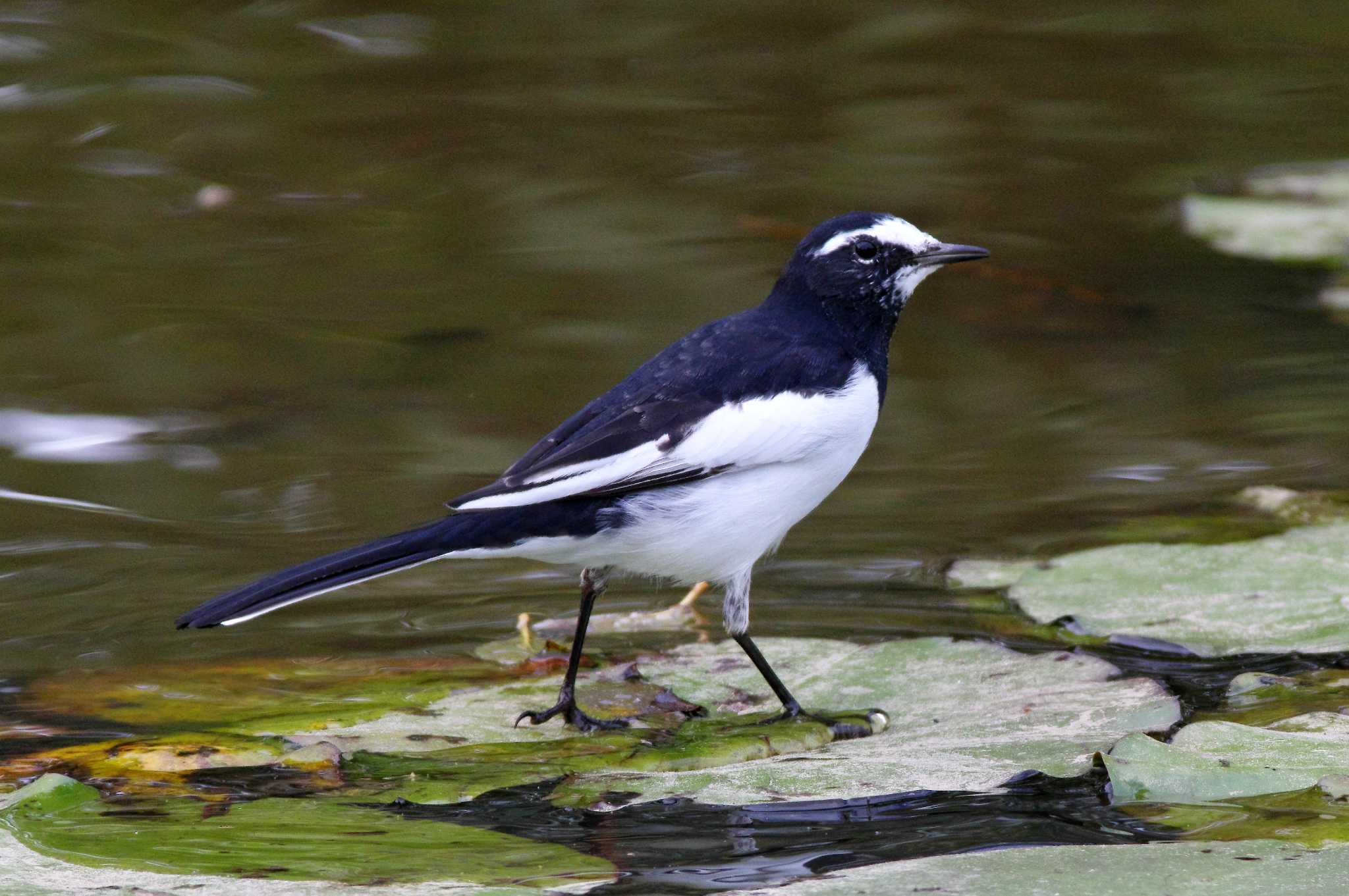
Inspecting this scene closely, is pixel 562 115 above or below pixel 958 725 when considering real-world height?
above

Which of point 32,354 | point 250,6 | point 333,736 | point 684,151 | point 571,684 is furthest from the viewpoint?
point 250,6

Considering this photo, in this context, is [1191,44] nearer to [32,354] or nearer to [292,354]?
[292,354]

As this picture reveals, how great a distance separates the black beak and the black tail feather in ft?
5.95

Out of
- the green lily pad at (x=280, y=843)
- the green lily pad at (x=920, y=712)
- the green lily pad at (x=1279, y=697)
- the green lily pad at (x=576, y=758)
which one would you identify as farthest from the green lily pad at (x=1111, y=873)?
the green lily pad at (x=1279, y=697)

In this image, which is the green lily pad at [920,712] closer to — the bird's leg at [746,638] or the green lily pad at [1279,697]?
the bird's leg at [746,638]

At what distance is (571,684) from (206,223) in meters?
6.38

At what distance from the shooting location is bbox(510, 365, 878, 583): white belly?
4.75 m

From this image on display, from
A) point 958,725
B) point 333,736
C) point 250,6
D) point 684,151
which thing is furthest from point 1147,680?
point 250,6

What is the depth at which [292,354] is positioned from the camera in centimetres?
878

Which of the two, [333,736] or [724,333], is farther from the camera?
[724,333]

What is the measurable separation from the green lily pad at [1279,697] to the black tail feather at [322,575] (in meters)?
2.17

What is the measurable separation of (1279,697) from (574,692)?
2.01 meters

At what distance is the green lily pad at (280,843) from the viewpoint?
3.51 meters

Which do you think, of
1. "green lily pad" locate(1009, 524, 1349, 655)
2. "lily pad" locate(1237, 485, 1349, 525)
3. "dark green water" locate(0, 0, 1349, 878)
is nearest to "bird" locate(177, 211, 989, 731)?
"dark green water" locate(0, 0, 1349, 878)
